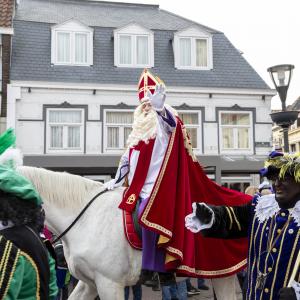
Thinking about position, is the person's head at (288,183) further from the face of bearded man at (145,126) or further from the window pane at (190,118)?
the window pane at (190,118)

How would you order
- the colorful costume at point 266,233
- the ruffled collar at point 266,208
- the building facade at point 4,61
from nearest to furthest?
the colorful costume at point 266,233, the ruffled collar at point 266,208, the building facade at point 4,61

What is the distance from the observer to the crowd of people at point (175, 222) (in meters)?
2.07

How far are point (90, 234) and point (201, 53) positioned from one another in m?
14.8

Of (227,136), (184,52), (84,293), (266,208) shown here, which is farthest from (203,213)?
(184,52)

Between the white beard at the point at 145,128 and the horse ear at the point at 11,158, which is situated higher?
the white beard at the point at 145,128

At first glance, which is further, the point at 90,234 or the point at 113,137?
the point at 113,137

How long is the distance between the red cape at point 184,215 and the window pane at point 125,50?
13285 millimetres

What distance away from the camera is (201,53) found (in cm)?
1809

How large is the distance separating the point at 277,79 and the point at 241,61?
11269 mm

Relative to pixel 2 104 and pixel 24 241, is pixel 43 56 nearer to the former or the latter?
pixel 2 104

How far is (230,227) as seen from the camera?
3000 mm

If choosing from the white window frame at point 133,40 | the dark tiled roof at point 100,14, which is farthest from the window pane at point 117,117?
the dark tiled roof at point 100,14

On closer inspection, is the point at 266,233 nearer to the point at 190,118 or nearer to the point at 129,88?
the point at 129,88

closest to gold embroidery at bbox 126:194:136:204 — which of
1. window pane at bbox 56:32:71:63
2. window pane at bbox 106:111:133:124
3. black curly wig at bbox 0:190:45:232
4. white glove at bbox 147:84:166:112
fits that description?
white glove at bbox 147:84:166:112
